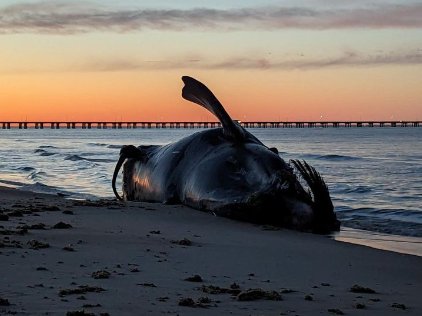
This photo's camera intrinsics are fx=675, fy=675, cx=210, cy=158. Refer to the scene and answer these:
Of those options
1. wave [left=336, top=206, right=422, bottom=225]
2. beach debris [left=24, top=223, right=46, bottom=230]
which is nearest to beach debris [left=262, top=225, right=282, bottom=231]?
beach debris [left=24, top=223, right=46, bottom=230]

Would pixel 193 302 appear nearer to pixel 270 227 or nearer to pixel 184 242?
pixel 184 242

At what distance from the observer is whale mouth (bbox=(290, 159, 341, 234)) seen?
9.26 m

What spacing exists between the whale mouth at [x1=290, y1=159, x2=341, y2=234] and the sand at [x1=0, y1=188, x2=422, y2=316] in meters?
0.39

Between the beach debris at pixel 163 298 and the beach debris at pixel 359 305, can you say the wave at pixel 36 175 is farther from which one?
the beach debris at pixel 359 305

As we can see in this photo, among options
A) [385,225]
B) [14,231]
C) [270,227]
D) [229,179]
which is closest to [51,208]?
[229,179]

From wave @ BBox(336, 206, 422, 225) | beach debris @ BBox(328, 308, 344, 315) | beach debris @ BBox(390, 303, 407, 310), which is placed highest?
beach debris @ BBox(328, 308, 344, 315)

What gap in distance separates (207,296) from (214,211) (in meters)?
5.12

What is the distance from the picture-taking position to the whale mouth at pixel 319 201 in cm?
926

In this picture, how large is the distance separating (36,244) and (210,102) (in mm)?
5533

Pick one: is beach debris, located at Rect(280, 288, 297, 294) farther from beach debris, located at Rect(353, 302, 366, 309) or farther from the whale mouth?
the whale mouth

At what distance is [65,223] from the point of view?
29.7ft

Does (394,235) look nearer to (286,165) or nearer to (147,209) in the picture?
(286,165)

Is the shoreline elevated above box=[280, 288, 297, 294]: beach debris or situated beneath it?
situated beneath

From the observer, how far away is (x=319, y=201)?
9.37m
